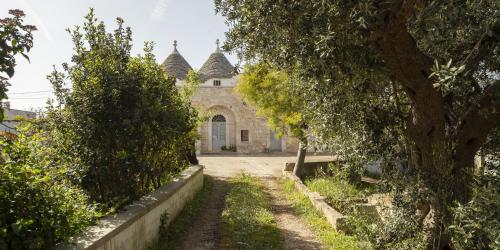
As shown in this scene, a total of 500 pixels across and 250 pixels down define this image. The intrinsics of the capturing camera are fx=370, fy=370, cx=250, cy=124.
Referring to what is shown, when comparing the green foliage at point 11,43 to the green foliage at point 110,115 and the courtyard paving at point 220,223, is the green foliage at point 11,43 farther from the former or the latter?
the courtyard paving at point 220,223

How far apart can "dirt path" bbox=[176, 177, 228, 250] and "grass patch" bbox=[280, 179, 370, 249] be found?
215cm

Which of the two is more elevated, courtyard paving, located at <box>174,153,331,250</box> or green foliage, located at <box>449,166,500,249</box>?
green foliage, located at <box>449,166,500,249</box>

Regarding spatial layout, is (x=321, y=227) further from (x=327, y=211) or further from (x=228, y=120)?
(x=228, y=120)

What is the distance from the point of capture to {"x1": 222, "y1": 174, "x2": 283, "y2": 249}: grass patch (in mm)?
7207

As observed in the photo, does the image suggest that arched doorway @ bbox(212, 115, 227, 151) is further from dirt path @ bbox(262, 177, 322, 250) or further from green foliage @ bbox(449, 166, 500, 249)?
green foliage @ bbox(449, 166, 500, 249)

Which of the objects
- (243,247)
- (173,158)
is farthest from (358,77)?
(173,158)

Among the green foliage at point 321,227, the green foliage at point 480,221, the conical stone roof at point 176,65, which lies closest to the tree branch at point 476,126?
the green foliage at point 480,221

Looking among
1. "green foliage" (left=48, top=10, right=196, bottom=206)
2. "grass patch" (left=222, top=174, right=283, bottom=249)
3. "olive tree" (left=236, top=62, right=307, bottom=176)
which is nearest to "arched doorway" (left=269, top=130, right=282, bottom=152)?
"olive tree" (left=236, top=62, right=307, bottom=176)

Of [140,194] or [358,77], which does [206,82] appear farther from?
[358,77]

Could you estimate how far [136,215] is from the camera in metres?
5.78

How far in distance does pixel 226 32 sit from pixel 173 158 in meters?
4.79

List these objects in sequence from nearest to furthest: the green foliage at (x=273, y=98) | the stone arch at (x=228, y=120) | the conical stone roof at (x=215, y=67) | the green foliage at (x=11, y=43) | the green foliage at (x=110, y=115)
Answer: the green foliage at (x=11, y=43) → the green foliage at (x=110, y=115) → the green foliage at (x=273, y=98) → the stone arch at (x=228, y=120) → the conical stone roof at (x=215, y=67)

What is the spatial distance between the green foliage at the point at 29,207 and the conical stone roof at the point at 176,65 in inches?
947

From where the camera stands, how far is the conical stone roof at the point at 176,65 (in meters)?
28.7
